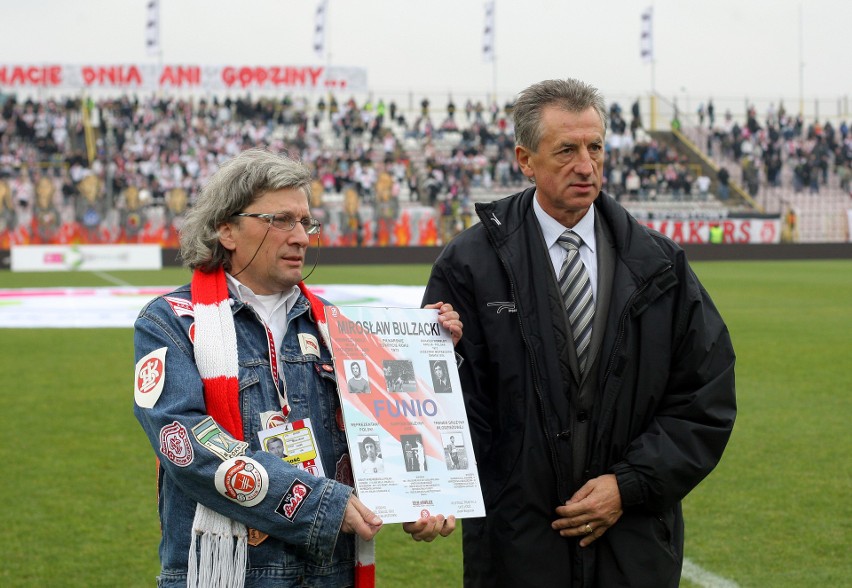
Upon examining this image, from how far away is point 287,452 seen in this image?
8.63 feet

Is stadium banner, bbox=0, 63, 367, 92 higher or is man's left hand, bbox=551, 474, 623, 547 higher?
stadium banner, bbox=0, 63, 367, 92

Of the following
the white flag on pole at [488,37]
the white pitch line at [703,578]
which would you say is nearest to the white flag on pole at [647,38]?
the white flag on pole at [488,37]

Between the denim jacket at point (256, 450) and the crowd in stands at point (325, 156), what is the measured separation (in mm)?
29165

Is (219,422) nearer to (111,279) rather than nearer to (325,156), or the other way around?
(111,279)

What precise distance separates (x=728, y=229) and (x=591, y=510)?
34.1m

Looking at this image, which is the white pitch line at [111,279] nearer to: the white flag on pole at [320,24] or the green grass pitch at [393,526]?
the green grass pitch at [393,526]

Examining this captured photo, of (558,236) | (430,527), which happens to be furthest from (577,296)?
(430,527)

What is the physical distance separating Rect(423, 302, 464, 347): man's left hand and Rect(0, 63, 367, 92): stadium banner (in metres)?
43.2

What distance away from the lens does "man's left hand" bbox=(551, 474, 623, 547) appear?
2879mm

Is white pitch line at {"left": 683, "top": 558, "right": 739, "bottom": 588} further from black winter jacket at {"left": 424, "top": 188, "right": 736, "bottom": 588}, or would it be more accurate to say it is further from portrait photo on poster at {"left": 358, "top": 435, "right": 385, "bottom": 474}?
portrait photo on poster at {"left": 358, "top": 435, "right": 385, "bottom": 474}

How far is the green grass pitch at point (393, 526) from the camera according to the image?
17.0 feet

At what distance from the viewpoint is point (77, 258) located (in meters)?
29.3

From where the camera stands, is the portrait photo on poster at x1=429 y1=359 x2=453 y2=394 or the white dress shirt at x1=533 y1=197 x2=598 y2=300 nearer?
the portrait photo on poster at x1=429 y1=359 x2=453 y2=394

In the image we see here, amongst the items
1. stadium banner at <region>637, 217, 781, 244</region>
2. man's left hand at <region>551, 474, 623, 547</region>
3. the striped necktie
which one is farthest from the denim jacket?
stadium banner at <region>637, 217, 781, 244</region>
